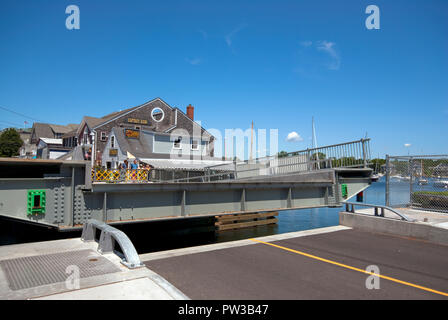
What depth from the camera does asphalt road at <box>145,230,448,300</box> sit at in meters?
4.95

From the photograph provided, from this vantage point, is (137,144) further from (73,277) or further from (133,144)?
(73,277)

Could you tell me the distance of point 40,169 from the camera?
10602mm

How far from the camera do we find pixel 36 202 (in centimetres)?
850

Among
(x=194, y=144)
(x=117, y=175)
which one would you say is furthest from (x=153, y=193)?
(x=194, y=144)

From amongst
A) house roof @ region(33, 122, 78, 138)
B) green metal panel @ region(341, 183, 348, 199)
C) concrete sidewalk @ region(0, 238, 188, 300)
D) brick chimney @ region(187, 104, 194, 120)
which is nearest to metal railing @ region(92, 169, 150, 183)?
concrete sidewalk @ region(0, 238, 188, 300)

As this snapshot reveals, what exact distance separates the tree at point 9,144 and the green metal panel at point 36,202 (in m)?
73.0

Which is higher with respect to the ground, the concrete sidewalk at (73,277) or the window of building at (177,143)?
the window of building at (177,143)

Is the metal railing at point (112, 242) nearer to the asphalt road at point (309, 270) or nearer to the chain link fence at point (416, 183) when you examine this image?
the asphalt road at point (309, 270)

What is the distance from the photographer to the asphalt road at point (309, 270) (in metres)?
4.95

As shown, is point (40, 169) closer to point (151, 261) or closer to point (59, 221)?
point (59, 221)

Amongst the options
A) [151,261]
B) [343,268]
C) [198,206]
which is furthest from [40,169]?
[343,268]

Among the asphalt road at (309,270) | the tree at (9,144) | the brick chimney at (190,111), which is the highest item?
the brick chimney at (190,111)

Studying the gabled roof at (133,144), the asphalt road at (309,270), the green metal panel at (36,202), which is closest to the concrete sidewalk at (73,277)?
the asphalt road at (309,270)

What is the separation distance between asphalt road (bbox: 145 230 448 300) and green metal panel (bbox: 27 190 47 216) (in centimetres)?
430
